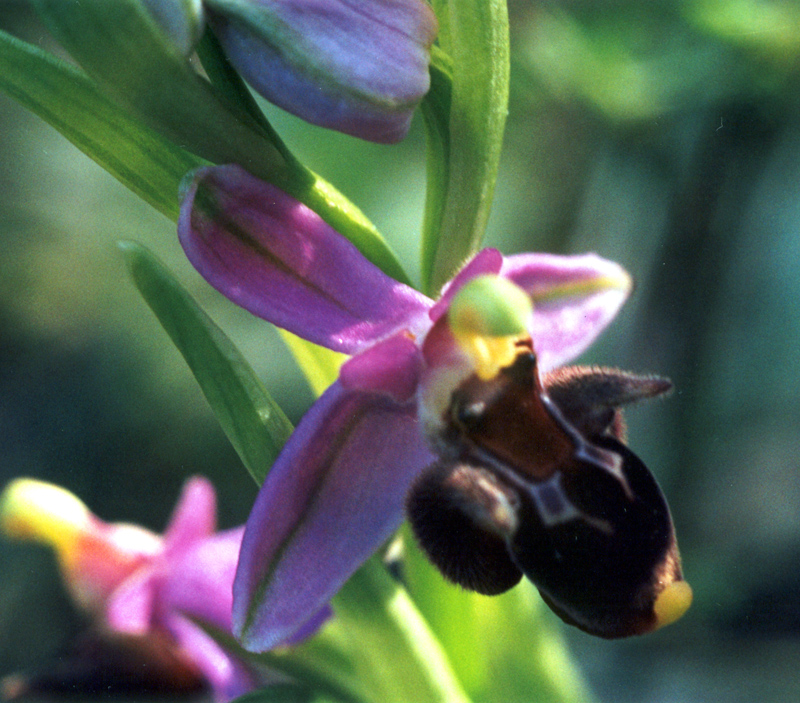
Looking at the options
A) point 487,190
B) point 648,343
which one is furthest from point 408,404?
point 648,343

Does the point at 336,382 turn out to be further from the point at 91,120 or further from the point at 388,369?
the point at 91,120

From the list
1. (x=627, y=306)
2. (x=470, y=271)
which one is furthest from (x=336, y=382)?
(x=627, y=306)

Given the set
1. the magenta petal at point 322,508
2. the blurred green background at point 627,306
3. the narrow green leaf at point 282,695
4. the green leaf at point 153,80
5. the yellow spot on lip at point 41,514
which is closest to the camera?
the green leaf at point 153,80

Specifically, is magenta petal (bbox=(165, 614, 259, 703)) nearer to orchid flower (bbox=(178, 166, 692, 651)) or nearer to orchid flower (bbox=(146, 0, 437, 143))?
orchid flower (bbox=(178, 166, 692, 651))

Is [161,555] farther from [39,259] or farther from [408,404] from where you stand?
[39,259]

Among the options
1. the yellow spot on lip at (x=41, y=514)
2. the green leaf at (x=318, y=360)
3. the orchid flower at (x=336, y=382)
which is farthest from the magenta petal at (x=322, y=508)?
the yellow spot on lip at (x=41, y=514)

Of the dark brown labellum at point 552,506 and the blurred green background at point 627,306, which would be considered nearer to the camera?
the dark brown labellum at point 552,506

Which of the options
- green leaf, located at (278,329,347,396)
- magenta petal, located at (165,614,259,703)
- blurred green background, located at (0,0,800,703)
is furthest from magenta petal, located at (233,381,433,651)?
blurred green background, located at (0,0,800,703)

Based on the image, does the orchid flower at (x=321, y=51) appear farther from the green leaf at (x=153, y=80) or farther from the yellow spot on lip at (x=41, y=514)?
the yellow spot on lip at (x=41, y=514)
